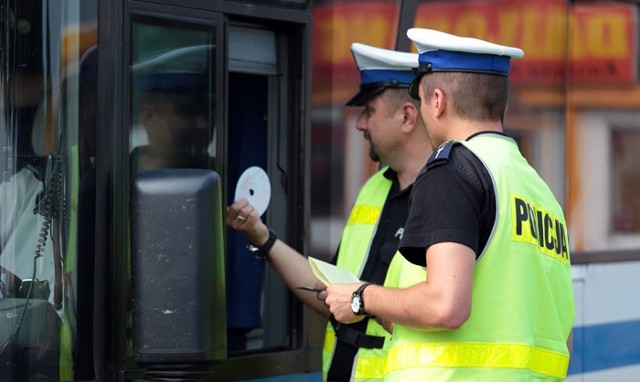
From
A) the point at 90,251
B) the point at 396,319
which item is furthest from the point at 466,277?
the point at 90,251

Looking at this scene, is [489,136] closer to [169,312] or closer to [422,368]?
[422,368]

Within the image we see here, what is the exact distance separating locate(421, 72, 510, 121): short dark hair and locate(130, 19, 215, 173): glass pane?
58 cm

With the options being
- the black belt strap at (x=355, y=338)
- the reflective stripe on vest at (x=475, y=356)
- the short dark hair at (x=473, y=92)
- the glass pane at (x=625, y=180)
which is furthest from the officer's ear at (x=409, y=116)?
the glass pane at (x=625, y=180)

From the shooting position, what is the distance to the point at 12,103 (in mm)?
2463

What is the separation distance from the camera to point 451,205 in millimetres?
2254

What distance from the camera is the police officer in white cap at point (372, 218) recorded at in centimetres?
306

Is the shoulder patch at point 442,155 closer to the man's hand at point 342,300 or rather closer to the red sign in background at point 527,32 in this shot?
the man's hand at point 342,300

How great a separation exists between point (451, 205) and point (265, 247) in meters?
0.95

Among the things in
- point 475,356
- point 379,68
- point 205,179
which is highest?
point 379,68

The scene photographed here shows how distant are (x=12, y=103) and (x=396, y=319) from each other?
0.92 m

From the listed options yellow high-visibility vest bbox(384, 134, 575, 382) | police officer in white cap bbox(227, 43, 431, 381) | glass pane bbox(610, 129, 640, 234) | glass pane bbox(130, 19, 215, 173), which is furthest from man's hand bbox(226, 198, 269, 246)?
glass pane bbox(610, 129, 640, 234)

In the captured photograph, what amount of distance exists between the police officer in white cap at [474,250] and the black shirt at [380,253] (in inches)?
23.1

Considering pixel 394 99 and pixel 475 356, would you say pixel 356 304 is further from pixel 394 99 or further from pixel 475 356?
pixel 394 99

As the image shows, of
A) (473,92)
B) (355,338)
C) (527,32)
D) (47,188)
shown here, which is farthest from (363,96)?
(47,188)
